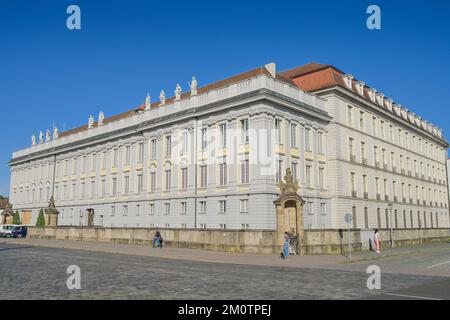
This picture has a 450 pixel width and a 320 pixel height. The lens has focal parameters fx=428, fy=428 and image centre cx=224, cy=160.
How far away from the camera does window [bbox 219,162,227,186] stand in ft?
128

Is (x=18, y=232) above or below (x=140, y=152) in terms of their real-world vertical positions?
below

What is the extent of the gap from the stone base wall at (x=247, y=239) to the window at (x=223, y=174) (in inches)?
269

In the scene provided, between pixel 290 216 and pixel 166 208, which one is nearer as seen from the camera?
pixel 290 216

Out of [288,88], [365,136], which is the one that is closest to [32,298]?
[288,88]

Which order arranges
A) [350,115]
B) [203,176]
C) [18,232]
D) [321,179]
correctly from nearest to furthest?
[203,176]
[321,179]
[350,115]
[18,232]

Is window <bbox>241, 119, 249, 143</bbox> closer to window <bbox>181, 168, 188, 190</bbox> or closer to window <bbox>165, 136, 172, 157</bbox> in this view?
window <bbox>181, 168, 188, 190</bbox>

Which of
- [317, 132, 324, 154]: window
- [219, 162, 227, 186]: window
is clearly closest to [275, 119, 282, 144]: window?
[219, 162, 227, 186]: window

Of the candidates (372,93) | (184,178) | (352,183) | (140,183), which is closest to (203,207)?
(184,178)

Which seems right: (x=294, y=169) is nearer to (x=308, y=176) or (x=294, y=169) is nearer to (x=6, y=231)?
(x=308, y=176)

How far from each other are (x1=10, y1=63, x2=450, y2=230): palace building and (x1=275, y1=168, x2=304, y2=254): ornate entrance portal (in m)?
3.52

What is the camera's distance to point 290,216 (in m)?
32.0

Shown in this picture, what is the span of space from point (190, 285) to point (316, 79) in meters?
37.3

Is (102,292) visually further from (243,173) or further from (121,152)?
(121,152)

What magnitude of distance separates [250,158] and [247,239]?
9.04m
